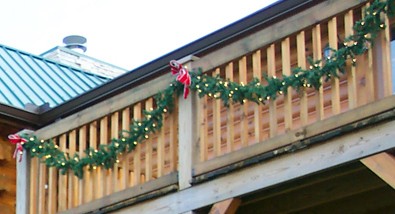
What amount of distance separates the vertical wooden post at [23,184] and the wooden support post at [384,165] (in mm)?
4487

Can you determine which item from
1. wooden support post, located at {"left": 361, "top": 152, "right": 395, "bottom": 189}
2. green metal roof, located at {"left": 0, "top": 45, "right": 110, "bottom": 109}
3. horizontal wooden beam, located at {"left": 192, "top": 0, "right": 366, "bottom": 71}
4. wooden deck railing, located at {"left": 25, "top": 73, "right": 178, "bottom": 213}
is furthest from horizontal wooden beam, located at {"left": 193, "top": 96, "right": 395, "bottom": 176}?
green metal roof, located at {"left": 0, "top": 45, "right": 110, "bottom": 109}

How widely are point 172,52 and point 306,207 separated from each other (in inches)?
99.4

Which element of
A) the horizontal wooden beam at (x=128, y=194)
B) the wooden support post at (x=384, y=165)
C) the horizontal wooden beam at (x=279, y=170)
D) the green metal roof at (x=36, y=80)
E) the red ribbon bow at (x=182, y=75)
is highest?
the green metal roof at (x=36, y=80)

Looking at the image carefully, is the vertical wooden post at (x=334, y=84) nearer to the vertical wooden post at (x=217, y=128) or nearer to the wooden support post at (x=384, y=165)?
the wooden support post at (x=384, y=165)

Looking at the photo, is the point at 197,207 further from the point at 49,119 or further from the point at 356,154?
the point at 49,119

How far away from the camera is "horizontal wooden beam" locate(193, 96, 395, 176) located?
710 centimetres

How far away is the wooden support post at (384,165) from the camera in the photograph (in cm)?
705

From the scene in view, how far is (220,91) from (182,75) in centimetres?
48

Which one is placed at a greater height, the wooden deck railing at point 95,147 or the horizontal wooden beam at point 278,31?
the horizontal wooden beam at point 278,31

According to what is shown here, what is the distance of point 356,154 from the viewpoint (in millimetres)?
7211

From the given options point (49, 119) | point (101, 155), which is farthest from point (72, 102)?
point (101, 155)

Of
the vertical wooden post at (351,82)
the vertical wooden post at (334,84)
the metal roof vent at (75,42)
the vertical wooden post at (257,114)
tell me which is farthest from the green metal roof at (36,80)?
the vertical wooden post at (351,82)

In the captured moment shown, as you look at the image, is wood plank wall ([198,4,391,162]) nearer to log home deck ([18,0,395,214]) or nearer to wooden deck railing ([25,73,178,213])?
log home deck ([18,0,395,214])

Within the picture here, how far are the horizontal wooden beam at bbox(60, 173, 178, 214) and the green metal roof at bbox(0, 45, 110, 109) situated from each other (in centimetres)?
288
